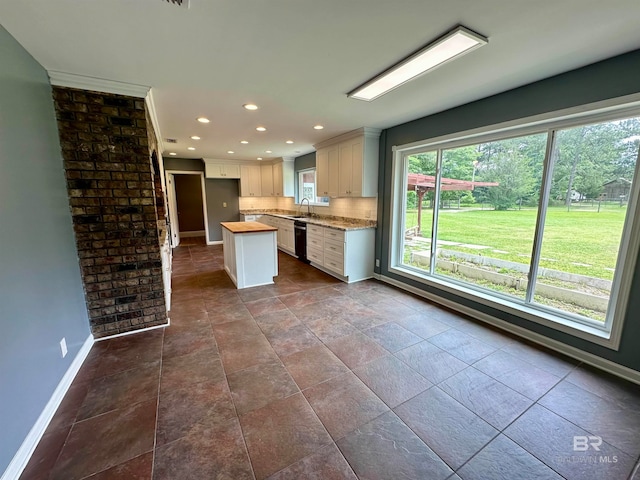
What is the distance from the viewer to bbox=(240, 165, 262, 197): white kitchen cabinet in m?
7.61

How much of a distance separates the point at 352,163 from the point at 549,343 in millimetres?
3329

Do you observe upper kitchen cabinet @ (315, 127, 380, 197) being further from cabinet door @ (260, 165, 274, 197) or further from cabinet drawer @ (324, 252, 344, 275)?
cabinet door @ (260, 165, 274, 197)

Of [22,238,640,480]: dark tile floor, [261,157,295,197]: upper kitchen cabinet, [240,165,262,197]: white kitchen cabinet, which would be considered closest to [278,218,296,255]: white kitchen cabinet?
[261,157,295,197]: upper kitchen cabinet

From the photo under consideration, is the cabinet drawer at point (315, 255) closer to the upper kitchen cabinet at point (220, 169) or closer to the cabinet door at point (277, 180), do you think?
the cabinet door at point (277, 180)

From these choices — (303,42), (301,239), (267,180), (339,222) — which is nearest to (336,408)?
(303,42)

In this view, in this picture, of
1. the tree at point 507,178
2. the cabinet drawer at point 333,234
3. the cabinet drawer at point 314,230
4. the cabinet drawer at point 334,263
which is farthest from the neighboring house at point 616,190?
the cabinet drawer at point 314,230

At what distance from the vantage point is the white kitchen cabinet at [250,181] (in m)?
7.61

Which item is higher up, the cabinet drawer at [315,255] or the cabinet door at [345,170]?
the cabinet door at [345,170]

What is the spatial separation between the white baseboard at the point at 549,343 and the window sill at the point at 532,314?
12 cm

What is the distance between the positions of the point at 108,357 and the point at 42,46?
8.01 ft

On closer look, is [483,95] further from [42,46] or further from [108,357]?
[108,357]

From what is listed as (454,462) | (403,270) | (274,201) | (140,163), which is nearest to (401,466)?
(454,462)

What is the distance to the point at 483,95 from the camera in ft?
9.06

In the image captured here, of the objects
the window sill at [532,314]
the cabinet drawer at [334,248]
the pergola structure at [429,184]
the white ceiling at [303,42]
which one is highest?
the white ceiling at [303,42]
